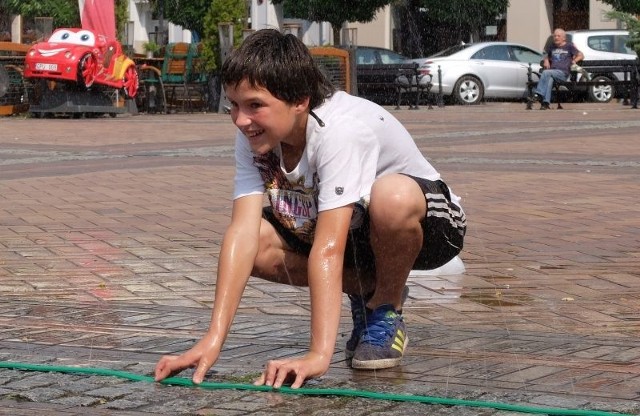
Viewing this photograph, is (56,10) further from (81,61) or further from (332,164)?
(332,164)

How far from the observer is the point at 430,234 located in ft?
13.1

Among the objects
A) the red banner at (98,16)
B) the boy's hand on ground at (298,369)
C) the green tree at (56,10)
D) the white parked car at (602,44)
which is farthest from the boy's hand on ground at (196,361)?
the green tree at (56,10)

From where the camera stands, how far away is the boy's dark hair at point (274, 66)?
357cm

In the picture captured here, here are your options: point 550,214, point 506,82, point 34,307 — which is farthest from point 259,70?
point 506,82

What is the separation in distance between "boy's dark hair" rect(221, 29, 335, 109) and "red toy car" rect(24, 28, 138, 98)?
15880mm

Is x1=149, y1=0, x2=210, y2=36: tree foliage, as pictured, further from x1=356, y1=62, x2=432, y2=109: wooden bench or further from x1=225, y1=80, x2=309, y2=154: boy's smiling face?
x1=225, y1=80, x2=309, y2=154: boy's smiling face

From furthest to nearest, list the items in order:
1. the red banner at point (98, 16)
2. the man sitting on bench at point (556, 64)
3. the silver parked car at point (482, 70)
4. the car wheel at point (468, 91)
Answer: the car wheel at point (468, 91) → the silver parked car at point (482, 70) → the man sitting on bench at point (556, 64) → the red banner at point (98, 16)

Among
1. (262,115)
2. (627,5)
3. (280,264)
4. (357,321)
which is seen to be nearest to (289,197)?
(280,264)

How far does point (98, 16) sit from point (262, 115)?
18361mm

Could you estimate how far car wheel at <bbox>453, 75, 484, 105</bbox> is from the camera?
26.1 metres

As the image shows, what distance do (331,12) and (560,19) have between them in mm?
9950

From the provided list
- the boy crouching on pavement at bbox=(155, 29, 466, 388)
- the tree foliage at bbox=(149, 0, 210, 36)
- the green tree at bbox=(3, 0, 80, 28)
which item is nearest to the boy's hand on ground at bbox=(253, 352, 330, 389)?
the boy crouching on pavement at bbox=(155, 29, 466, 388)

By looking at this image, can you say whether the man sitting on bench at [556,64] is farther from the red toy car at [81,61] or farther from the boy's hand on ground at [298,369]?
the boy's hand on ground at [298,369]

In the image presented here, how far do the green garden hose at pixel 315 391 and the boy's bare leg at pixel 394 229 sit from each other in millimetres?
466
